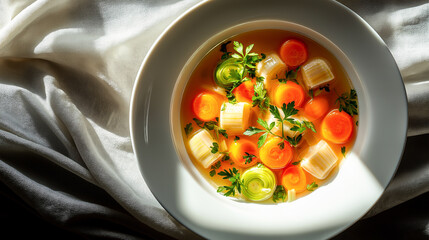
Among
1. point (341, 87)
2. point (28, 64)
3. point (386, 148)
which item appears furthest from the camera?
point (28, 64)

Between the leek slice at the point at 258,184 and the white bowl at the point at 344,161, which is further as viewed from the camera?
the leek slice at the point at 258,184

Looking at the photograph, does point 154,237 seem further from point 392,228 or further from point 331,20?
point 331,20

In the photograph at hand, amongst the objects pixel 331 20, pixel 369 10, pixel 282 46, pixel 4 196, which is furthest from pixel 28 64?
pixel 369 10

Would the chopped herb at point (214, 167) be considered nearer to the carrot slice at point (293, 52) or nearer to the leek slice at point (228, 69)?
the leek slice at point (228, 69)

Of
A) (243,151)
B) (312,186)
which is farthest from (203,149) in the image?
(312,186)

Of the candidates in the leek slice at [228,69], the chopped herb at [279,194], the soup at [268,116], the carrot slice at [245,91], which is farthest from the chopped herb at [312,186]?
the leek slice at [228,69]

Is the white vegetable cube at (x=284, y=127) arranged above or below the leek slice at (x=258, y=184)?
above
